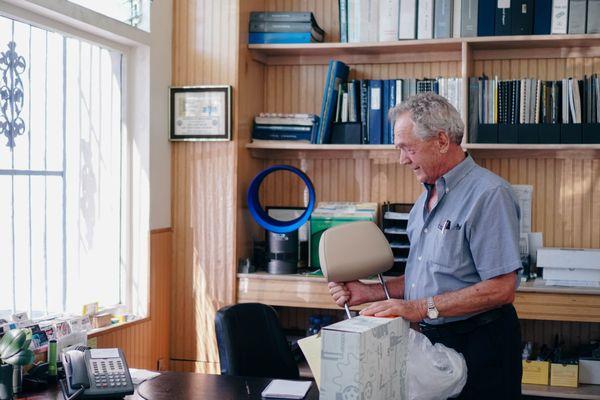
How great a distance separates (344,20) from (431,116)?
1.93 meters

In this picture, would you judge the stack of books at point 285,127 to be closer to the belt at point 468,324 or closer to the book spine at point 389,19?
the book spine at point 389,19

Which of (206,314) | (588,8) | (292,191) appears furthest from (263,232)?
(588,8)

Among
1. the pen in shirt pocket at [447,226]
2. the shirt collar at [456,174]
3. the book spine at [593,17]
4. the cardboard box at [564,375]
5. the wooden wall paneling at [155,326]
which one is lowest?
the cardboard box at [564,375]

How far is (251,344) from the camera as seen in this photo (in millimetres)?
3248

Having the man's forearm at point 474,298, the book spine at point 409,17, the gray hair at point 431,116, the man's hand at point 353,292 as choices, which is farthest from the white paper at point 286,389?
the book spine at point 409,17

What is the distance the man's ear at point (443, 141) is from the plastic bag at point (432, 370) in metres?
0.66

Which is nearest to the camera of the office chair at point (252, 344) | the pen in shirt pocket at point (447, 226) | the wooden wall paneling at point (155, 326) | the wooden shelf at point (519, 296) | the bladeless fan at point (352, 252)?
the bladeless fan at point (352, 252)

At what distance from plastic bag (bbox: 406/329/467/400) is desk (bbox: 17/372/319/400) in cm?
44

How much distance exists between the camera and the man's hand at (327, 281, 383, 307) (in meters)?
2.77

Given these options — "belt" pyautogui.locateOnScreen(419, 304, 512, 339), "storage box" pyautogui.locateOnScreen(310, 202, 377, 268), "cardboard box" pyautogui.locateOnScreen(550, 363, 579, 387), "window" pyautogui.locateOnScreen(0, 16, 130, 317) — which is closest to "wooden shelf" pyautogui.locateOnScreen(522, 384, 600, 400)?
"cardboard box" pyautogui.locateOnScreen(550, 363, 579, 387)

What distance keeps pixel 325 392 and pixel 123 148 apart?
2.55 metres

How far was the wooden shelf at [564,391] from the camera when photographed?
4.11 meters

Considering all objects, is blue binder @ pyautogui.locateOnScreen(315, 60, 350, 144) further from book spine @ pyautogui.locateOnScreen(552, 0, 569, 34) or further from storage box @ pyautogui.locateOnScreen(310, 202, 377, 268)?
book spine @ pyautogui.locateOnScreen(552, 0, 569, 34)

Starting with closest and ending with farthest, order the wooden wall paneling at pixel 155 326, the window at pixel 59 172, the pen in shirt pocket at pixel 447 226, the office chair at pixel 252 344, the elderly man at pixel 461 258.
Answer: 1. the elderly man at pixel 461 258
2. the pen in shirt pocket at pixel 447 226
3. the office chair at pixel 252 344
4. the window at pixel 59 172
5. the wooden wall paneling at pixel 155 326
